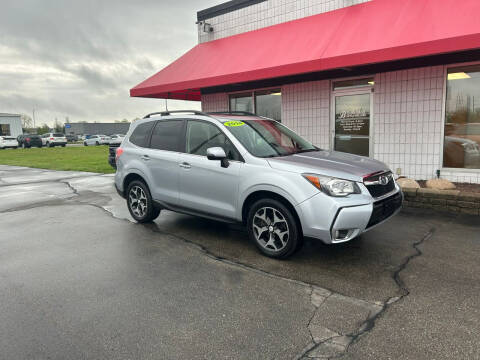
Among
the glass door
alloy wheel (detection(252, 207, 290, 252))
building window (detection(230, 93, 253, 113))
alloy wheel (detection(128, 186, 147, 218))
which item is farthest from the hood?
building window (detection(230, 93, 253, 113))

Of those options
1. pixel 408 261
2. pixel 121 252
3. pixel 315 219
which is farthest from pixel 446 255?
pixel 121 252

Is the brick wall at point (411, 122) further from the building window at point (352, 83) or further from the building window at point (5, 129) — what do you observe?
the building window at point (5, 129)

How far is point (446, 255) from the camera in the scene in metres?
4.56

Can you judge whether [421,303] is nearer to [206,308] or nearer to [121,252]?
[206,308]

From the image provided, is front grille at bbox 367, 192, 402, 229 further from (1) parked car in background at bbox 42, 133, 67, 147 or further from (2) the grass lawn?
(1) parked car in background at bbox 42, 133, 67, 147

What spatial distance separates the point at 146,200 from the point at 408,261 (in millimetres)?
4114

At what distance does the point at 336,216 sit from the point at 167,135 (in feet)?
10.3

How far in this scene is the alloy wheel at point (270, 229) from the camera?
4391mm

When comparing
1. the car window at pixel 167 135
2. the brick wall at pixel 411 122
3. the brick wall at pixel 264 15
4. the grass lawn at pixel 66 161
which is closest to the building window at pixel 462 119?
the brick wall at pixel 411 122

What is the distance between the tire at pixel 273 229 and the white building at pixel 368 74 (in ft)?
14.2

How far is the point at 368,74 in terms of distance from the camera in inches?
341

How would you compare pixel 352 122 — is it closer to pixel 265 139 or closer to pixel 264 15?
pixel 264 15

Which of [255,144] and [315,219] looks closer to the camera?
[315,219]

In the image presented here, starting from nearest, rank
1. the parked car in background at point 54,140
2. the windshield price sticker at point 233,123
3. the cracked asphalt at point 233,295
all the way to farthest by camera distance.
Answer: the cracked asphalt at point 233,295 → the windshield price sticker at point 233,123 → the parked car in background at point 54,140
